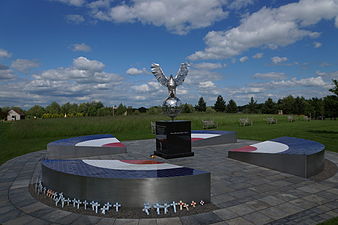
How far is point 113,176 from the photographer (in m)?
4.70

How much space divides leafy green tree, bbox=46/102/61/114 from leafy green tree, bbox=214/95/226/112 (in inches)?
2093

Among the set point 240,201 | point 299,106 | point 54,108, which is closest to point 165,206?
point 240,201

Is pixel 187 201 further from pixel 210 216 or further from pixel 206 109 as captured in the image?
pixel 206 109

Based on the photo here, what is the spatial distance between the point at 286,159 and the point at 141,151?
20.0 feet

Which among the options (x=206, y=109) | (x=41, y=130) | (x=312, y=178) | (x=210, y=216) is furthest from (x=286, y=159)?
(x=206, y=109)

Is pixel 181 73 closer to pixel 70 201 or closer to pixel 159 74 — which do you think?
pixel 159 74

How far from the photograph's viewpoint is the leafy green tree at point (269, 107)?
64838mm

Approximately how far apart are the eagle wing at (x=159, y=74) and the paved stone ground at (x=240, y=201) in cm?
352

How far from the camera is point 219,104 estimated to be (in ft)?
252

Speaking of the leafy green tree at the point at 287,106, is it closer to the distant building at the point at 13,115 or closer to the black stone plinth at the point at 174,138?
the black stone plinth at the point at 174,138

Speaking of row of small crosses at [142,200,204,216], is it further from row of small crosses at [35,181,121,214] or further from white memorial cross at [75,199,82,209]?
white memorial cross at [75,199,82,209]

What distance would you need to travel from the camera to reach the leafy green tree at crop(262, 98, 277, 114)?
6484 centimetres

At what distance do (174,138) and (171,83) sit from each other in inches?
84.8

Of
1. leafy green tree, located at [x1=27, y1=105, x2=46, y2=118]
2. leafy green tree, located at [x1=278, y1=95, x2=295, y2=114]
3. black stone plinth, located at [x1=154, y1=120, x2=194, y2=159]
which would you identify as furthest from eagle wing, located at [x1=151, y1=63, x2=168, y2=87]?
leafy green tree, located at [x1=27, y1=105, x2=46, y2=118]
